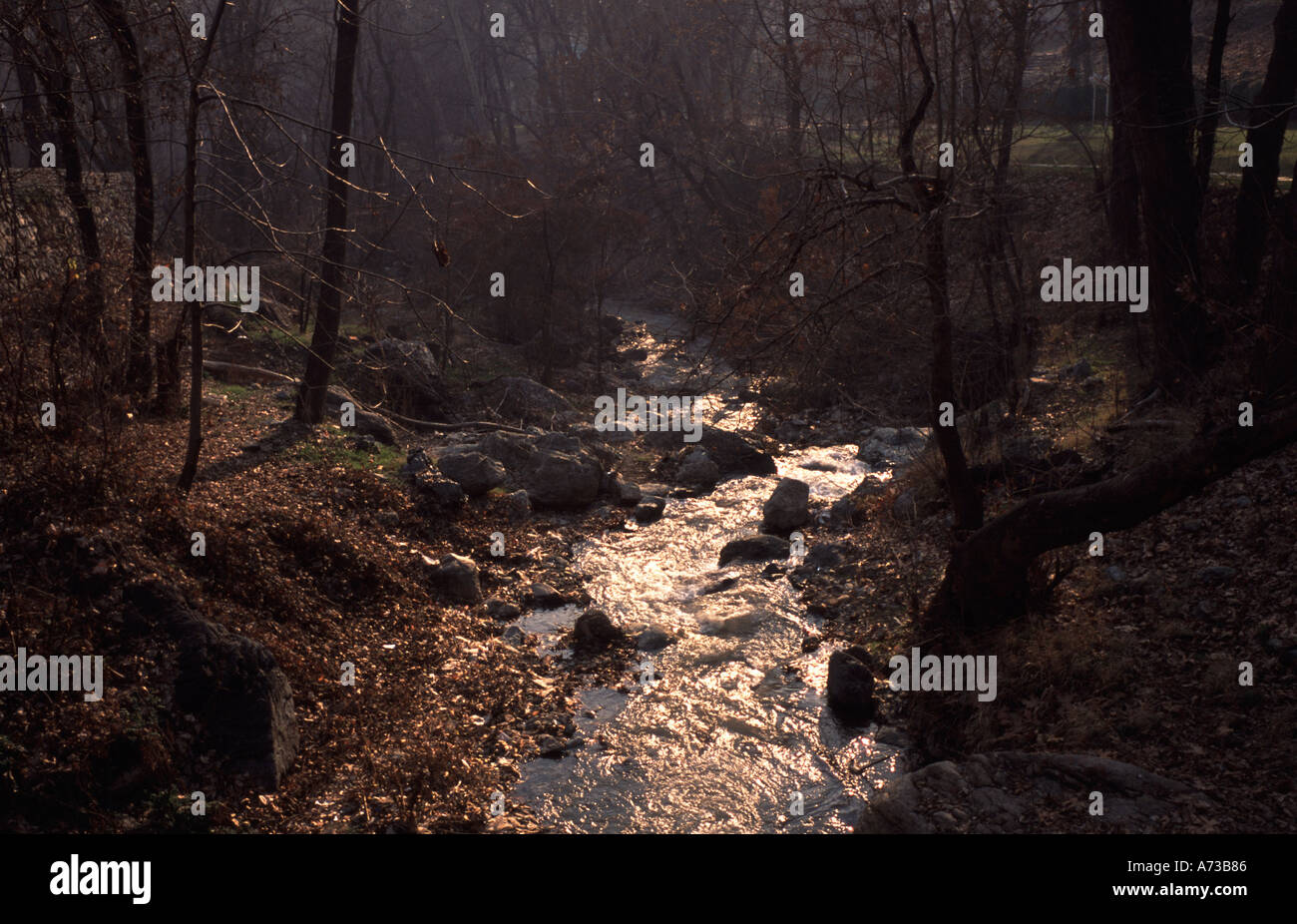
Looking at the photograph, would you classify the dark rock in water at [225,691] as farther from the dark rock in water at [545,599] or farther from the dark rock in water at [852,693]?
the dark rock in water at [852,693]

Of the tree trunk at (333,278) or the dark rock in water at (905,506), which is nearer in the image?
the dark rock in water at (905,506)

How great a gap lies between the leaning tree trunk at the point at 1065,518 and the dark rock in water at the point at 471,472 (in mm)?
6019

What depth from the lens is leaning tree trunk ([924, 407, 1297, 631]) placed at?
236 inches

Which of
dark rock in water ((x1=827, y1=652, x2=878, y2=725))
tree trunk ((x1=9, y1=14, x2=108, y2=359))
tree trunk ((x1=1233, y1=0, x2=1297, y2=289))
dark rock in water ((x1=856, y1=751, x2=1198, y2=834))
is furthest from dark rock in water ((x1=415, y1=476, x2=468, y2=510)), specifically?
tree trunk ((x1=1233, y1=0, x2=1297, y2=289))

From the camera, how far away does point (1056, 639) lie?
23.6 ft

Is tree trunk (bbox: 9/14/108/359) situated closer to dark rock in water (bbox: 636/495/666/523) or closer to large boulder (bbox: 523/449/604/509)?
large boulder (bbox: 523/449/604/509)

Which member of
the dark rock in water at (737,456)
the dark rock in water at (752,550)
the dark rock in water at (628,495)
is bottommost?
the dark rock in water at (752,550)

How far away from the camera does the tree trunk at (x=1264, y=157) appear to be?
35.2 ft

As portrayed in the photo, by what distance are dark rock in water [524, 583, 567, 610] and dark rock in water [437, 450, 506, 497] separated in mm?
2348

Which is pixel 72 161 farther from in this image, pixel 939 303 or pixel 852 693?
pixel 852 693

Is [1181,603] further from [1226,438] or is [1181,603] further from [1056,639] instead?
[1226,438]

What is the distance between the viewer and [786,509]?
12039 millimetres

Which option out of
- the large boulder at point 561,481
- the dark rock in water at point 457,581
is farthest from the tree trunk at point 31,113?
the large boulder at point 561,481
